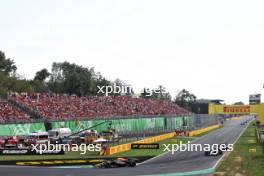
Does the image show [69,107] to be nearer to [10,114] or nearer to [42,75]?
[10,114]

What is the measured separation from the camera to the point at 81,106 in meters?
86.5

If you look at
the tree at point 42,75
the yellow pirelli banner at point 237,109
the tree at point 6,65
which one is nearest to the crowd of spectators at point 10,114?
the yellow pirelli banner at point 237,109

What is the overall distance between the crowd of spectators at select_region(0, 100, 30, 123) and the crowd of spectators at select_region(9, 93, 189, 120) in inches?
151

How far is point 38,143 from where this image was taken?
5488 cm

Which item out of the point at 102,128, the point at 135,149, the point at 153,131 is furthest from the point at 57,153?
the point at 153,131

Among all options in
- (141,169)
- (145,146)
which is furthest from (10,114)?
(141,169)

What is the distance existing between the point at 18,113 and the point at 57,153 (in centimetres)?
2273

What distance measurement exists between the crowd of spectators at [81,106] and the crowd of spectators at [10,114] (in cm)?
382

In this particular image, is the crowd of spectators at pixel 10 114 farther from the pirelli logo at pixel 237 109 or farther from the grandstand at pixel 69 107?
the pirelli logo at pixel 237 109

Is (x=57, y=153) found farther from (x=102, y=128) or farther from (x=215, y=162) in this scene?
(x=102, y=128)

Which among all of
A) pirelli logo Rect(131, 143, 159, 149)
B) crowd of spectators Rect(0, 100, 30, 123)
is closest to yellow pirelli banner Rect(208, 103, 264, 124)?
crowd of spectators Rect(0, 100, 30, 123)

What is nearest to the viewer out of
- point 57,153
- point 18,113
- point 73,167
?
point 73,167

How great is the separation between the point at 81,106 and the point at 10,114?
67.1 ft

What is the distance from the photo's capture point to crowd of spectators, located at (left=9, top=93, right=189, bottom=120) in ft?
250
